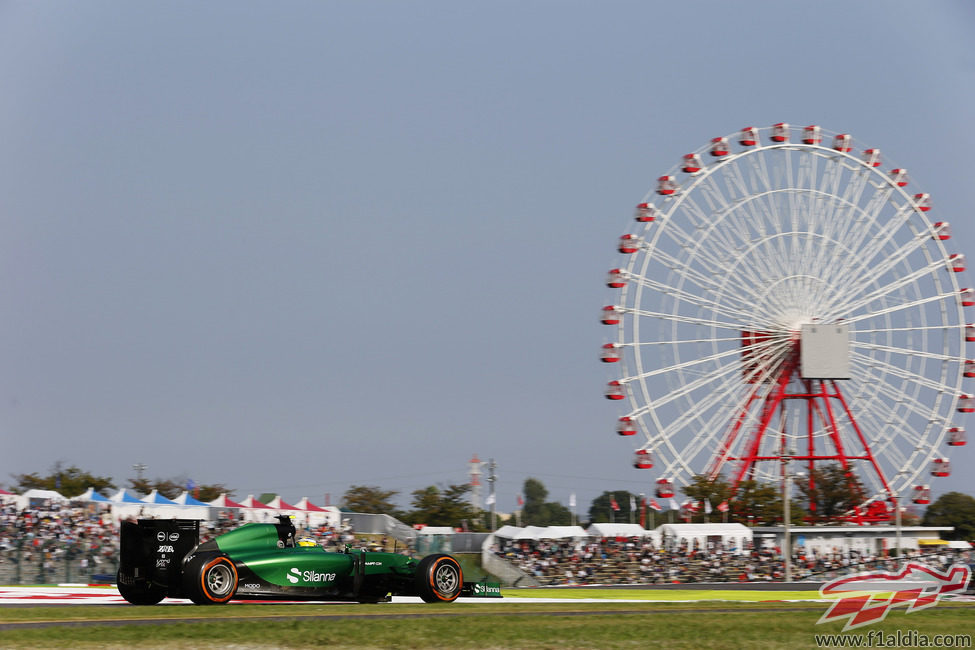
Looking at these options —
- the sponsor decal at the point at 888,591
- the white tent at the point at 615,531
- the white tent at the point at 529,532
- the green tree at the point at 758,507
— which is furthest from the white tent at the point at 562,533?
the green tree at the point at 758,507

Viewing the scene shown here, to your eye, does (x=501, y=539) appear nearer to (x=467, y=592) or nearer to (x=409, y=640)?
(x=467, y=592)

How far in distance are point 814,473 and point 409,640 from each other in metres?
69.3

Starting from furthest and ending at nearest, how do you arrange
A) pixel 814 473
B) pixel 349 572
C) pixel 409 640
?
pixel 814 473 < pixel 349 572 < pixel 409 640

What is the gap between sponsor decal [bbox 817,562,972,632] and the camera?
20911 millimetres

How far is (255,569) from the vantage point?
69.8ft

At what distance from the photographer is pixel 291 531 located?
22391 mm

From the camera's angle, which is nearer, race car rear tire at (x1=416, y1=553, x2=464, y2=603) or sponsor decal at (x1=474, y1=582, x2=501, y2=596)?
race car rear tire at (x1=416, y1=553, x2=464, y2=603)

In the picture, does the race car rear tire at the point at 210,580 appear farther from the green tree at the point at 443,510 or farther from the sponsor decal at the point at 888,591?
the green tree at the point at 443,510

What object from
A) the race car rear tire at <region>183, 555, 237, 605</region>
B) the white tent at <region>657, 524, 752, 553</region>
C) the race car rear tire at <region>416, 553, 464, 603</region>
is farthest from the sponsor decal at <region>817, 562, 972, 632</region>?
the white tent at <region>657, 524, 752, 553</region>

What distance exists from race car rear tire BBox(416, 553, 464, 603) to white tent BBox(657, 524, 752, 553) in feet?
102

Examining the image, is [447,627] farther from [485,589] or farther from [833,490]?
[833,490]

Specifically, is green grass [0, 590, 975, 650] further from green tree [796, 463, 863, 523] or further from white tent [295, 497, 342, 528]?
green tree [796, 463, 863, 523]

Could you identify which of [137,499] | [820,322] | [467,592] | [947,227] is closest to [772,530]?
[820,322]

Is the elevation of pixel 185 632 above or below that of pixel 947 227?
below
